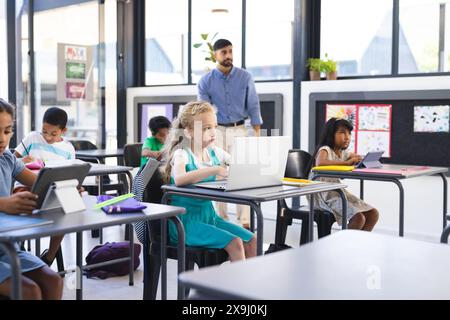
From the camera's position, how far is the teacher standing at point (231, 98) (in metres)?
5.22

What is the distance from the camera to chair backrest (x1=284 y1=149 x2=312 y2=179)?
160 inches

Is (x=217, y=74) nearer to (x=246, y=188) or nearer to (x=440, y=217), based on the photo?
(x=440, y=217)

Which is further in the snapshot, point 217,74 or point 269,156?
point 217,74

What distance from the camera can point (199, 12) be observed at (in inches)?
255

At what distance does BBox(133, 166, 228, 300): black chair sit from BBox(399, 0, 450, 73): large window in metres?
2.97

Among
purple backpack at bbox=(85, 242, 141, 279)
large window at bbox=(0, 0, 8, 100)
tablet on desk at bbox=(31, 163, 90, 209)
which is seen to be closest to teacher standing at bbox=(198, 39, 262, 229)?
purple backpack at bbox=(85, 242, 141, 279)

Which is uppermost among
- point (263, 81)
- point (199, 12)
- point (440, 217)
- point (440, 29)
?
point (199, 12)

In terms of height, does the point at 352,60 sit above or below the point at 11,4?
below

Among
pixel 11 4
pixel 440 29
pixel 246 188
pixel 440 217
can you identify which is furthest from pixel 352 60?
pixel 11 4

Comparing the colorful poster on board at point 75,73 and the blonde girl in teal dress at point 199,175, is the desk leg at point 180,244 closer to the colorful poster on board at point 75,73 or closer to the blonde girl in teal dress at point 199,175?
the blonde girl in teal dress at point 199,175

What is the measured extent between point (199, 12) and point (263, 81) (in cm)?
117

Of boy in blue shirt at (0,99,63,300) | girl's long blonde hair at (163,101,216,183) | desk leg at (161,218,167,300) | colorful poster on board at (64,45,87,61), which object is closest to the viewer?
boy in blue shirt at (0,99,63,300)

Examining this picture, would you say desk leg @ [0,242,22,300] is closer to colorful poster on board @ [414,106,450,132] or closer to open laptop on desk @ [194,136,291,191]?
open laptop on desk @ [194,136,291,191]

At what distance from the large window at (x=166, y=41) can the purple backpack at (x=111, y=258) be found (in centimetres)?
318
